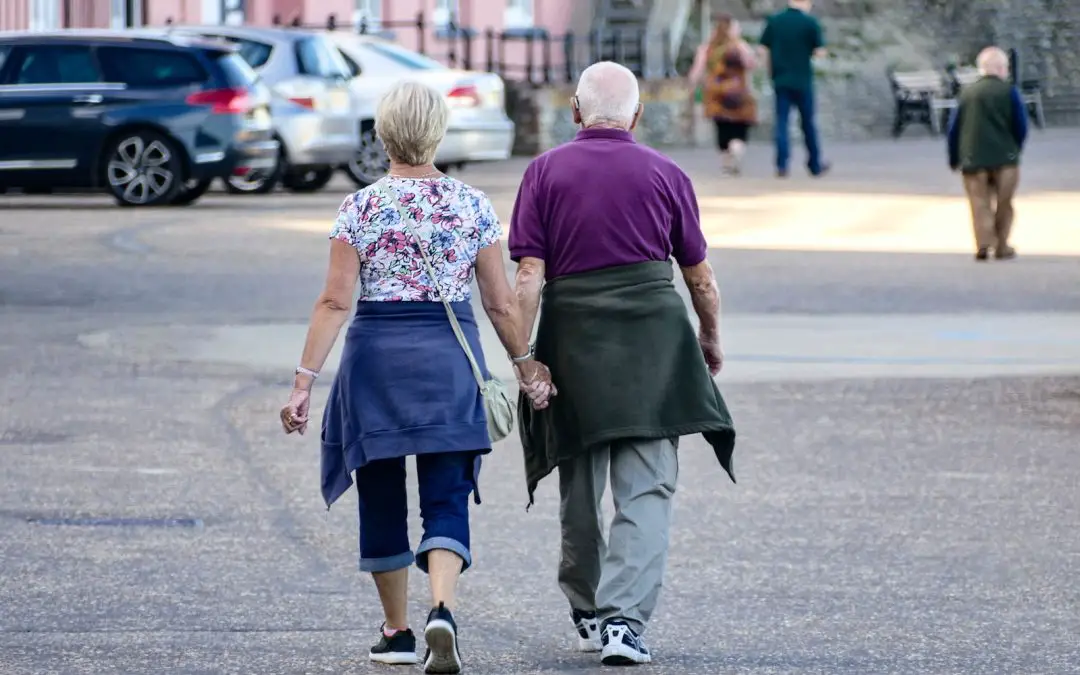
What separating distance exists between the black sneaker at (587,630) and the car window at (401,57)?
21.1m

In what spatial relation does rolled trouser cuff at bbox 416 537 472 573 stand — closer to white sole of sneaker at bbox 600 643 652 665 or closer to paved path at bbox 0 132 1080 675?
paved path at bbox 0 132 1080 675

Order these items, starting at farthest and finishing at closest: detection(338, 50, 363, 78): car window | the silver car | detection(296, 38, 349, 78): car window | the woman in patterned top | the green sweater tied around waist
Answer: the woman in patterned top < detection(338, 50, 363, 78): car window < detection(296, 38, 349, 78): car window < the silver car < the green sweater tied around waist

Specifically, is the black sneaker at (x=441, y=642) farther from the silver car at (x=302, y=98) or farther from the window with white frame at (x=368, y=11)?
the window with white frame at (x=368, y=11)

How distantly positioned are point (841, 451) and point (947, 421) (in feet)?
3.19

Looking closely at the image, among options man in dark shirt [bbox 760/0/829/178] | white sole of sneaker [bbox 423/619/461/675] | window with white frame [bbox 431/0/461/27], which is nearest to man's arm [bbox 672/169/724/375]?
white sole of sneaker [bbox 423/619/461/675]

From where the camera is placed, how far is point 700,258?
6.48 meters

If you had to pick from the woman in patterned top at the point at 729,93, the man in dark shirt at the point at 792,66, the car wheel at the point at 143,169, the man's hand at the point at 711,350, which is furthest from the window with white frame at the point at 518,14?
the man's hand at the point at 711,350

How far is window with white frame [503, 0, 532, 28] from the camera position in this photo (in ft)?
135

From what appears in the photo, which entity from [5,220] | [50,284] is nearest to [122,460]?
[50,284]

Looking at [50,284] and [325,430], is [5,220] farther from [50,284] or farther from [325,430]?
[325,430]

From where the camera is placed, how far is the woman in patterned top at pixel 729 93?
29.0 meters

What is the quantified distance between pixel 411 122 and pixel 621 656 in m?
1.34

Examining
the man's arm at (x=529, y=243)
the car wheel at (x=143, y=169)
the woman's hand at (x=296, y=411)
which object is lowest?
the car wheel at (x=143, y=169)

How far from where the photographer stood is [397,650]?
6.19 metres
